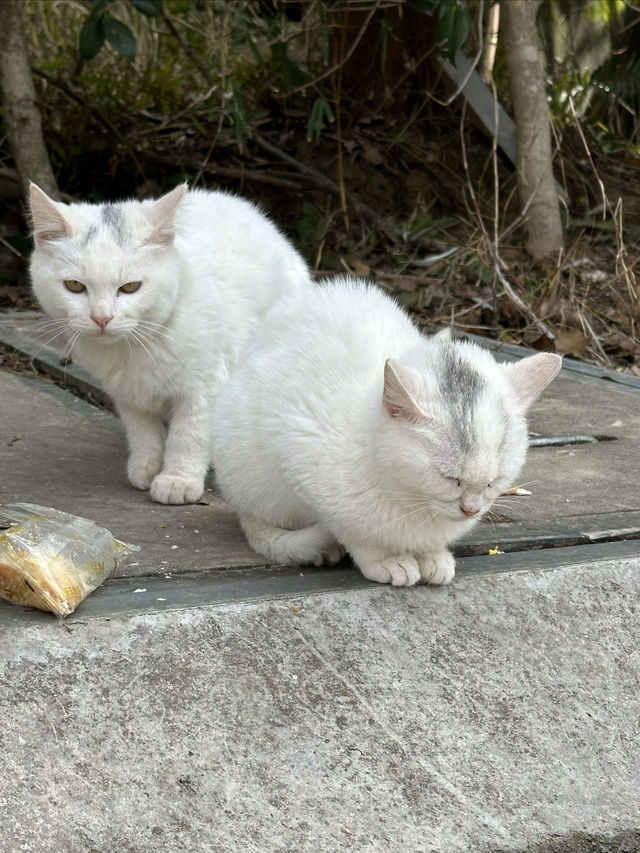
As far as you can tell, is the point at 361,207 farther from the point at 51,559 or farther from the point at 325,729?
the point at 325,729

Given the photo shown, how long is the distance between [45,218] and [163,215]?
355 mm

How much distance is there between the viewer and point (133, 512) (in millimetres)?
3139

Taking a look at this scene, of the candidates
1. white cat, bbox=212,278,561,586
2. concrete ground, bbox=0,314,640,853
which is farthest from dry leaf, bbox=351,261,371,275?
concrete ground, bbox=0,314,640,853

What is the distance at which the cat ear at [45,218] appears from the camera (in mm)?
3211

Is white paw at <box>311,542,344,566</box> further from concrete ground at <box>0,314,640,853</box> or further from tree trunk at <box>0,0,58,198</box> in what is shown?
tree trunk at <box>0,0,58,198</box>

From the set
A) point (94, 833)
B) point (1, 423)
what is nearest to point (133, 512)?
point (1, 423)

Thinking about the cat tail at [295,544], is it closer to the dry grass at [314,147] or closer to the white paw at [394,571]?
the white paw at [394,571]

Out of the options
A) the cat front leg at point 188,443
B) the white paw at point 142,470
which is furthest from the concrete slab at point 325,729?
the white paw at point 142,470

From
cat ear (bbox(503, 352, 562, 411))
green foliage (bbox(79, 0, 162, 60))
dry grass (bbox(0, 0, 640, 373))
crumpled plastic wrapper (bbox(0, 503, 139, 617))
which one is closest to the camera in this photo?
crumpled plastic wrapper (bbox(0, 503, 139, 617))

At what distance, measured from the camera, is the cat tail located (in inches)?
105

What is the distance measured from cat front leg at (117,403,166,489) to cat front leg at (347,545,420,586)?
1.10m

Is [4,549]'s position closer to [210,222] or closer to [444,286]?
[210,222]

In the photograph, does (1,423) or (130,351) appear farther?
(1,423)

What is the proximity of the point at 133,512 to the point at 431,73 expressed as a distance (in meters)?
5.37
